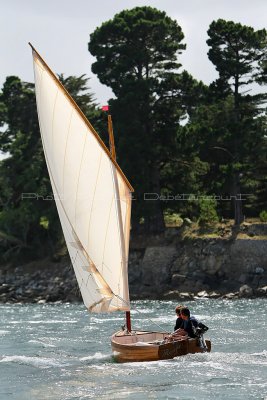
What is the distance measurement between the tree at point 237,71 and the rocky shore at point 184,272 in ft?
13.4

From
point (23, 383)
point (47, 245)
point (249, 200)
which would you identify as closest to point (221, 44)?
point (249, 200)

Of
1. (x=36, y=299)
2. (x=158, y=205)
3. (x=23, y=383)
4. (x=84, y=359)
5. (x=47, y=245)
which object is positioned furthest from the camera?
Result: (x=47, y=245)

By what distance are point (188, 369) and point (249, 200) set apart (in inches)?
1707

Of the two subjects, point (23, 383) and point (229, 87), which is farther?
point (229, 87)

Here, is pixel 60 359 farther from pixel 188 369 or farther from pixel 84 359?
pixel 188 369

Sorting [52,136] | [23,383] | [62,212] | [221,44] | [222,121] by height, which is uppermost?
[221,44]

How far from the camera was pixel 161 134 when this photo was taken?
67.1 m

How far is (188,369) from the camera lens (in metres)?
24.8

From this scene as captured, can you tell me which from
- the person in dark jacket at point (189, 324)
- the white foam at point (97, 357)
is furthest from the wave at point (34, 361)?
the person in dark jacket at point (189, 324)

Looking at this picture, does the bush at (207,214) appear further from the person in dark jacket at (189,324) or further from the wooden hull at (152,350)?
the person in dark jacket at (189,324)

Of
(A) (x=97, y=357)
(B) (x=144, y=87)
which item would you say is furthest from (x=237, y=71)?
(A) (x=97, y=357)

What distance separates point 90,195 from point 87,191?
14 cm

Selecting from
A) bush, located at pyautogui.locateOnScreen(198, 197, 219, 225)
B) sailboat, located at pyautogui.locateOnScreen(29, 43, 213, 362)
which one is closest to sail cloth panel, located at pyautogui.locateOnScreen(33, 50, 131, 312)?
sailboat, located at pyautogui.locateOnScreen(29, 43, 213, 362)

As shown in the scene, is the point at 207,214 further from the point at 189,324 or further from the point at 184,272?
the point at 189,324
